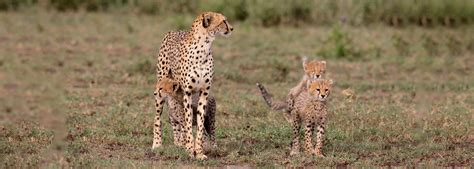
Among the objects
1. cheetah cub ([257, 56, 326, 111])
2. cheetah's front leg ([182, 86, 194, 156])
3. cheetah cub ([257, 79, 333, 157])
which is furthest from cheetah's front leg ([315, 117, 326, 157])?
cheetah's front leg ([182, 86, 194, 156])

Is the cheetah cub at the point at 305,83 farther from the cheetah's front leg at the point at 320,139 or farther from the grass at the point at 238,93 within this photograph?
the cheetah's front leg at the point at 320,139

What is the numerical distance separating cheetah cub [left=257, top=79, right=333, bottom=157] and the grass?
0.13 meters

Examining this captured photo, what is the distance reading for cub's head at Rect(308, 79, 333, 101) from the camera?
25.5 ft

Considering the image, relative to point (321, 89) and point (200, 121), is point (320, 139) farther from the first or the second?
point (200, 121)

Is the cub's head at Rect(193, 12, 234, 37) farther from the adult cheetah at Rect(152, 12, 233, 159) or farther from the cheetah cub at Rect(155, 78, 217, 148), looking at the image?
the cheetah cub at Rect(155, 78, 217, 148)

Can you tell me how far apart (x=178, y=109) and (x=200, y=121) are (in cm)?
39

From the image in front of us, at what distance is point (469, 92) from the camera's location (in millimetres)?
11453

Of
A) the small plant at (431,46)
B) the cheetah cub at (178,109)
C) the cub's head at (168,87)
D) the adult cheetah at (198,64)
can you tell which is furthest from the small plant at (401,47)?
the adult cheetah at (198,64)

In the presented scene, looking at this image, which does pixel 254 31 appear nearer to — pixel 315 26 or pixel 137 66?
pixel 315 26

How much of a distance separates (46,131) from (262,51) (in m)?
6.19

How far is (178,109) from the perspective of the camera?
8.02 meters

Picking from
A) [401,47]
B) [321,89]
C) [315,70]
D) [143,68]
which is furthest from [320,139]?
[401,47]

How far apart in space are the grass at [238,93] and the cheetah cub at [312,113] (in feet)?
0.44

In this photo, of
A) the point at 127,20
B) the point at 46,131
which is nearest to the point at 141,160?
the point at 46,131
